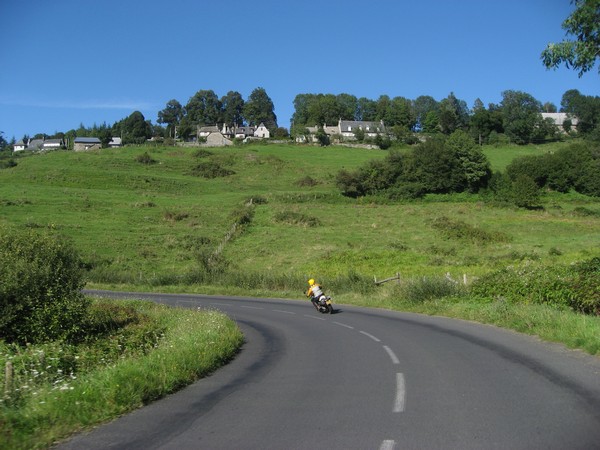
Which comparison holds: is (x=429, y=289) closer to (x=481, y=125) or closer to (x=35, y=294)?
(x=35, y=294)

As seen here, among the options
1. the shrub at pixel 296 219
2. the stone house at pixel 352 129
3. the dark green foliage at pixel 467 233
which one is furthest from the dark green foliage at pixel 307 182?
the stone house at pixel 352 129

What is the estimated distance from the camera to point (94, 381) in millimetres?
8797

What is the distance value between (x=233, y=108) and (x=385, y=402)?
191 metres

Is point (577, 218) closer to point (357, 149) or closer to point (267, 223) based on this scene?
point (267, 223)

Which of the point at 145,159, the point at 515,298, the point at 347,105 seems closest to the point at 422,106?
the point at 347,105

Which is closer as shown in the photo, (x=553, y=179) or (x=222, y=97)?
(x=553, y=179)

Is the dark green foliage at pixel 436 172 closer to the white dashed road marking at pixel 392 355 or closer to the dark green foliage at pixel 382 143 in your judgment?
the dark green foliage at pixel 382 143

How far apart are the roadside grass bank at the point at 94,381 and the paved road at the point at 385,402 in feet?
1.01

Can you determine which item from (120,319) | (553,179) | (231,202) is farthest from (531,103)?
(120,319)

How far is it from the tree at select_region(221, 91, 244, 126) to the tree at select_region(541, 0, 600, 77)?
182 metres

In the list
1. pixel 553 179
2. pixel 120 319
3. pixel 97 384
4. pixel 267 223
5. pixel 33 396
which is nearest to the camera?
pixel 33 396

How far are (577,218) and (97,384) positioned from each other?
70642mm

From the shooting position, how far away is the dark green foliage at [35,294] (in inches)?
733

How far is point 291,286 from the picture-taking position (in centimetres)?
3919
